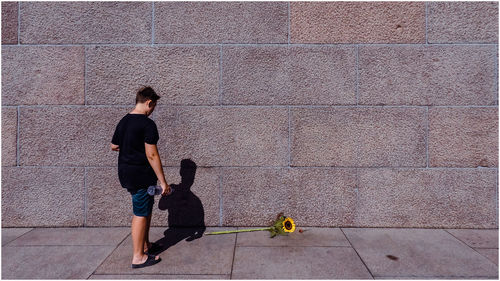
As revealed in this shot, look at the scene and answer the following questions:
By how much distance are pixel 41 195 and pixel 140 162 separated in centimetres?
250

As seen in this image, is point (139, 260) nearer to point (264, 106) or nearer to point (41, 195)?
point (41, 195)

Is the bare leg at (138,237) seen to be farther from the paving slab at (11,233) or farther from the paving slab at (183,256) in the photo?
the paving slab at (11,233)

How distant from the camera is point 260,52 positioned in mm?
4426

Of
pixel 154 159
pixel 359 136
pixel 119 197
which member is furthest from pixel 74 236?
pixel 359 136

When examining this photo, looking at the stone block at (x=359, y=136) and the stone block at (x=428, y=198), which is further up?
the stone block at (x=359, y=136)

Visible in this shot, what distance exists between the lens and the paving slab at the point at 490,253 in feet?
11.0

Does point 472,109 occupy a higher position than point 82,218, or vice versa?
point 472,109

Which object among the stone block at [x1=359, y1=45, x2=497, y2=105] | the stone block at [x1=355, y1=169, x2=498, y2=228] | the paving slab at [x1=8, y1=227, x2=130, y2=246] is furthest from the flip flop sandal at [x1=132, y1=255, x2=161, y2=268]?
the stone block at [x1=359, y1=45, x2=497, y2=105]

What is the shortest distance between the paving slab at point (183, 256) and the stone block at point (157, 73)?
202 centimetres

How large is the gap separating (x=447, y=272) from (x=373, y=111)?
230 centimetres

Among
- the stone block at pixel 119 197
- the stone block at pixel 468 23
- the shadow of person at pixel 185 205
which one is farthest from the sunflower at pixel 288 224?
the stone block at pixel 468 23

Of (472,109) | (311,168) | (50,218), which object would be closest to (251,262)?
(311,168)

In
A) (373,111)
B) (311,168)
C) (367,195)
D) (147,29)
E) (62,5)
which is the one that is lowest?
(367,195)

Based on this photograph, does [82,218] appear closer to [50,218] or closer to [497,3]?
[50,218]
